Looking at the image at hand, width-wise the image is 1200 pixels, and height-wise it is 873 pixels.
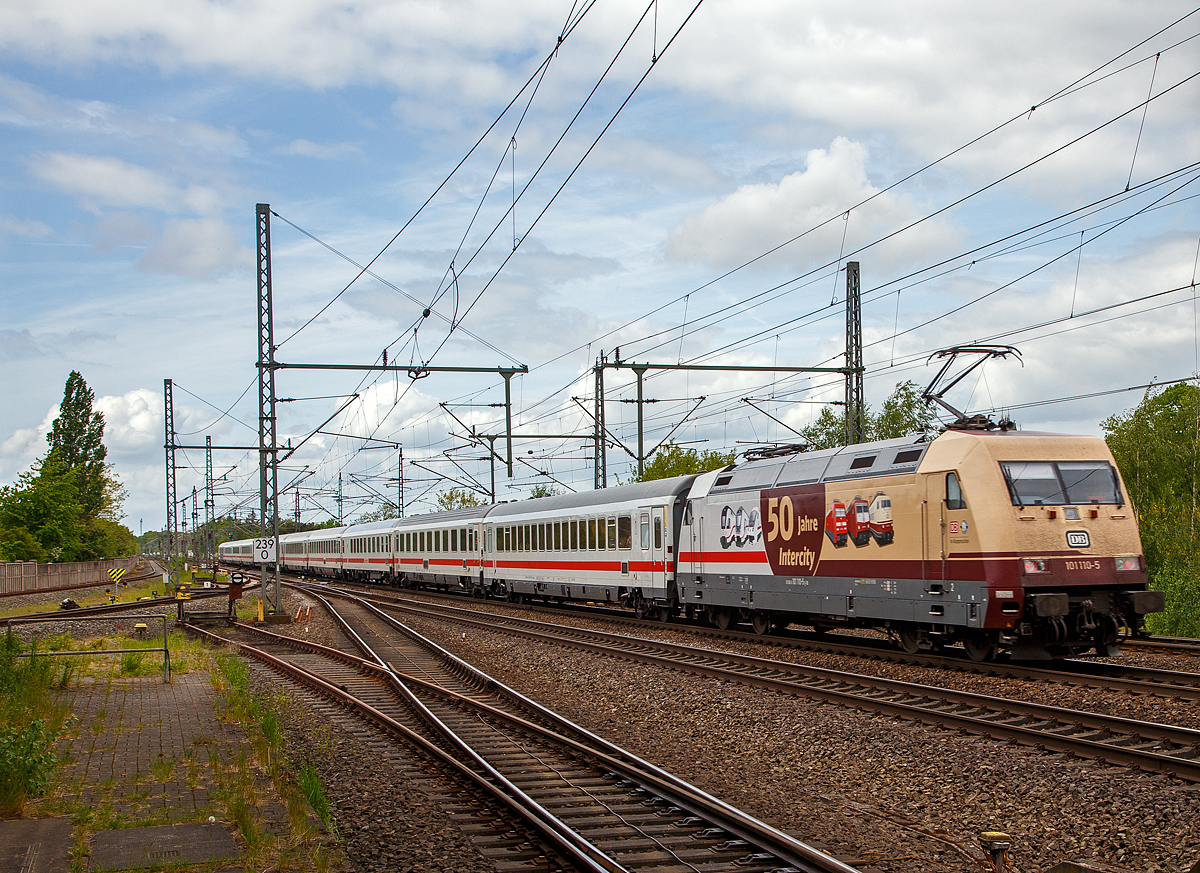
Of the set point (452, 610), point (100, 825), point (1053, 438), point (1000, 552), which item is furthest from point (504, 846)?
point (452, 610)

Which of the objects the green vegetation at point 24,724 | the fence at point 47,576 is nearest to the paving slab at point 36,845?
the green vegetation at point 24,724

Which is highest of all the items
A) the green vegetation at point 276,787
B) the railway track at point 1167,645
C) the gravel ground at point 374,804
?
the green vegetation at point 276,787

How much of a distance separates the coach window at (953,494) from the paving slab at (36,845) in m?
12.0

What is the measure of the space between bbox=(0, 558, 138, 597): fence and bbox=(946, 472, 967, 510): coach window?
132ft

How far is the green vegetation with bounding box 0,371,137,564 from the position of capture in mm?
58656

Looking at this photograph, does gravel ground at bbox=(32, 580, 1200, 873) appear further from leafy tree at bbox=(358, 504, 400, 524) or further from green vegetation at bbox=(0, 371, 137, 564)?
leafy tree at bbox=(358, 504, 400, 524)

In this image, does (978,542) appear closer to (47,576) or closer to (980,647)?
(980,647)

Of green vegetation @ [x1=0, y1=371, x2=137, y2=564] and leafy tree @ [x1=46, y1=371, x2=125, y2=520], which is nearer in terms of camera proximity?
green vegetation @ [x1=0, y1=371, x2=137, y2=564]

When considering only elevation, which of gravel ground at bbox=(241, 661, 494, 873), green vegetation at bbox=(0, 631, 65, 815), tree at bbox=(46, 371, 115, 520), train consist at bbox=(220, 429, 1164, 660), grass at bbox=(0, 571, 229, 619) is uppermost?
tree at bbox=(46, 371, 115, 520)

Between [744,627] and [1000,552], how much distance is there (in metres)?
10.3

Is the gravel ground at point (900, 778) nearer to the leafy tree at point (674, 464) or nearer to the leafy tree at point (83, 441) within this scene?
the leafy tree at point (674, 464)

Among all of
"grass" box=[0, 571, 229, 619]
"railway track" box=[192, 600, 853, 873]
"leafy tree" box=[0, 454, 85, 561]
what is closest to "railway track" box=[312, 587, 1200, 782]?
"railway track" box=[192, 600, 853, 873]

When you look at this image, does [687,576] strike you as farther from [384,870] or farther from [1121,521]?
[384,870]

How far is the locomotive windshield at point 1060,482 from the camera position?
49.5 ft
